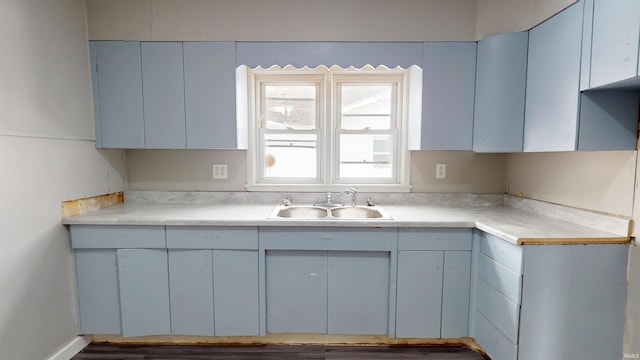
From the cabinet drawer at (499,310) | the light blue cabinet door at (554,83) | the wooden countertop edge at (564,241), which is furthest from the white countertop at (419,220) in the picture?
the light blue cabinet door at (554,83)

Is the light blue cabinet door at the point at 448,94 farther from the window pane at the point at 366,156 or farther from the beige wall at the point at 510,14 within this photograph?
the window pane at the point at 366,156

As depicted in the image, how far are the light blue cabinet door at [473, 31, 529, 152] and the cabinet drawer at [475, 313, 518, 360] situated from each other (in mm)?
1097

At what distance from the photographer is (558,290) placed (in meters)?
1.53

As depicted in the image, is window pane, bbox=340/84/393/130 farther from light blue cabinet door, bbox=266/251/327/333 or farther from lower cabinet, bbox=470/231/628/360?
lower cabinet, bbox=470/231/628/360

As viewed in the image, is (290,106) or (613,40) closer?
(613,40)

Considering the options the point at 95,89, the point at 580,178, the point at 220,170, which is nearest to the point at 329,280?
the point at 220,170

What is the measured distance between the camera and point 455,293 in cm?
193

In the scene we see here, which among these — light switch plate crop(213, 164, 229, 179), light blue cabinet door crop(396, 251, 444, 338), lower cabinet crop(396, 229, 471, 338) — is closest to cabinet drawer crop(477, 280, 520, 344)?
lower cabinet crop(396, 229, 471, 338)

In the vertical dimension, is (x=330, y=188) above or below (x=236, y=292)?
above

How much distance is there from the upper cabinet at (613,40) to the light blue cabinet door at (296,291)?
1.70 meters

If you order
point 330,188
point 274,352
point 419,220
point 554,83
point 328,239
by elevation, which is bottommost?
point 274,352

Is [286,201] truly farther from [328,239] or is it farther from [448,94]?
[448,94]

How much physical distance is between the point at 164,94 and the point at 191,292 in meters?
1.37

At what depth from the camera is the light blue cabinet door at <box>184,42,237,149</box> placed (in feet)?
Result: 6.92
